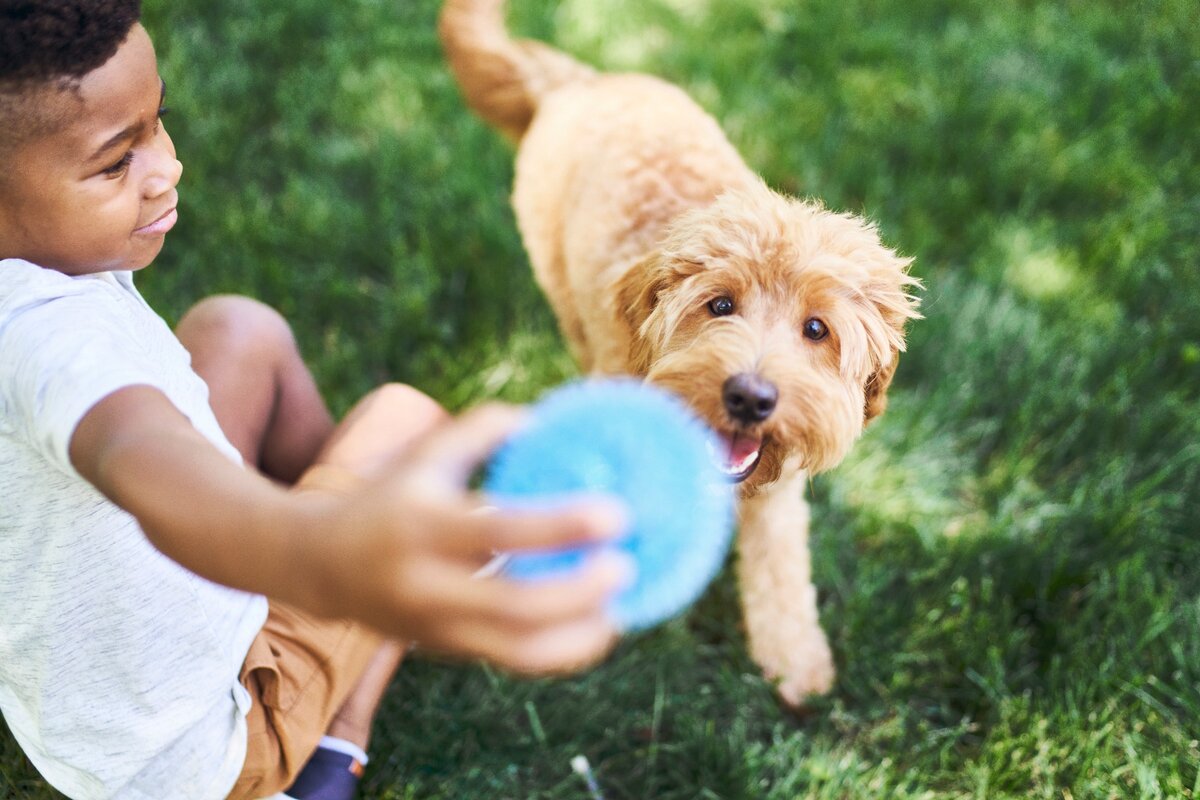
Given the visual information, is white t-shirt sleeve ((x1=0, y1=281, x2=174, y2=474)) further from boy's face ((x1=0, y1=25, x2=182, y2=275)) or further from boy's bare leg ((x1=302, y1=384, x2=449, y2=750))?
boy's bare leg ((x1=302, y1=384, x2=449, y2=750))

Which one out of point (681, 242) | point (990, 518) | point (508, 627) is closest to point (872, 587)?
point (990, 518)

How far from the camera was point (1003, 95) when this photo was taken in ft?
14.2

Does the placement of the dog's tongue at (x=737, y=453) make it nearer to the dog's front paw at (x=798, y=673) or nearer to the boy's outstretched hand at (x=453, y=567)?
the dog's front paw at (x=798, y=673)

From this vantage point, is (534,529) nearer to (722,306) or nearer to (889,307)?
(722,306)

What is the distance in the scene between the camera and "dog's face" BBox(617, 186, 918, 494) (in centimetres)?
195

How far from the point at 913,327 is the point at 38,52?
2.86 metres

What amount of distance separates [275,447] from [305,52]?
Answer: 2.57 meters

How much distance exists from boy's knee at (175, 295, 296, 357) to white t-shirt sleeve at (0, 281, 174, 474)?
101cm

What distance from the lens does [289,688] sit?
199 cm

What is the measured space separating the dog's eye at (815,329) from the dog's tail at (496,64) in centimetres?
178

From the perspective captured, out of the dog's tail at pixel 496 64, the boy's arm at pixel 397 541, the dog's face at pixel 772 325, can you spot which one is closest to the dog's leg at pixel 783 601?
the dog's face at pixel 772 325

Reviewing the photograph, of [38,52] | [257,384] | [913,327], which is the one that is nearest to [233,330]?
[257,384]

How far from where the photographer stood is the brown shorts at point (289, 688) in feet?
6.32

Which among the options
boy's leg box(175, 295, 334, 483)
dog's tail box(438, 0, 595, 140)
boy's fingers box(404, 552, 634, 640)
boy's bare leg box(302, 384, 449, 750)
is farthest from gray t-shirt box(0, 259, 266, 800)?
dog's tail box(438, 0, 595, 140)
